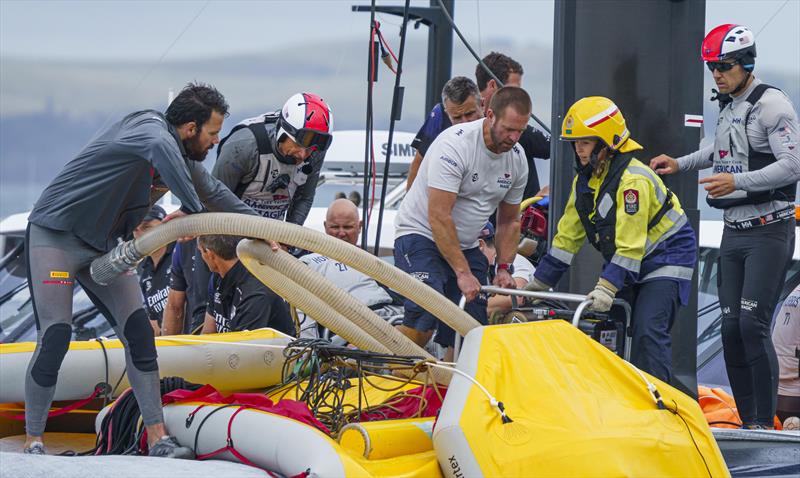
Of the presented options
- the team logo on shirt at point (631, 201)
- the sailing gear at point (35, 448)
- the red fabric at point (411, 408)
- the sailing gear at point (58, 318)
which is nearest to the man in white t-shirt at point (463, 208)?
the team logo on shirt at point (631, 201)

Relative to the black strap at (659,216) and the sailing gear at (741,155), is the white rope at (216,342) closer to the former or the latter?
the black strap at (659,216)

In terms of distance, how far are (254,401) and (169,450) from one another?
0.36 metres

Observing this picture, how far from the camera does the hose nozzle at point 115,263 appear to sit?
4520 mm

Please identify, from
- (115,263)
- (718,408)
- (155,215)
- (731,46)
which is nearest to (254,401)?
(115,263)

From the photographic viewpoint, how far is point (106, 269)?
456 centimetres

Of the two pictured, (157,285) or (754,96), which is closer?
(754,96)

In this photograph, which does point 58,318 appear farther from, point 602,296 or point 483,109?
point 483,109

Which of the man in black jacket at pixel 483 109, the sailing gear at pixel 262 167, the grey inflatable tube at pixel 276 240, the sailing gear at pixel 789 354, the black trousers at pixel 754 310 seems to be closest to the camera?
the grey inflatable tube at pixel 276 240

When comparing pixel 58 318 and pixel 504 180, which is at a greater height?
pixel 504 180

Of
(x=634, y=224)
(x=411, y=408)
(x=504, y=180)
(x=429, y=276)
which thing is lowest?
(x=411, y=408)

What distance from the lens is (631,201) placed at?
5.27 m

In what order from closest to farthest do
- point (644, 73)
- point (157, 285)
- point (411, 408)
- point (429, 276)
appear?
point (411, 408) → point (429, 276) → point (644, 73) → point (157, 285)

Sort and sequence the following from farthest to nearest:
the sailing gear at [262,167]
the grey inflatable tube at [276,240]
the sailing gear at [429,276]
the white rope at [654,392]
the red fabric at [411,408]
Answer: the sailing gear at [262,167] < the sailing gear at [429,276] < the red fabric at [411,408] < the grey inflatable tube at [276,240] < the white rope at [654,392]

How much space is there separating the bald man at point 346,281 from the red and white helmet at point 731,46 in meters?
2.21
